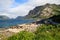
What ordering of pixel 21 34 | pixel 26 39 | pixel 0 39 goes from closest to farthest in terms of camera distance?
pixel 26 39 < pixel 21 34 < pixel 0 39

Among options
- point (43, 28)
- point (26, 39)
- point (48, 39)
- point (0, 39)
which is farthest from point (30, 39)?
point (43, 28)

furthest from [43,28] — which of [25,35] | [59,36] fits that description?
[25,35]

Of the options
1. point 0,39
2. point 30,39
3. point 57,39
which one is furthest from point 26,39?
point 0,39

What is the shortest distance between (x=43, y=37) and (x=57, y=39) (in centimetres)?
152

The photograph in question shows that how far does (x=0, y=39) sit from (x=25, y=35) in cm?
367

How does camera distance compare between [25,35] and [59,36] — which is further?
[59,36]

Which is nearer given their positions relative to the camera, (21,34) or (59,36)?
(21,34)

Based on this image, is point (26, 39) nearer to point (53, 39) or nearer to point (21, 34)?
point (21, 34)

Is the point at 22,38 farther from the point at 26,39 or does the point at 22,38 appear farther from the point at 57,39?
the point at 57,39

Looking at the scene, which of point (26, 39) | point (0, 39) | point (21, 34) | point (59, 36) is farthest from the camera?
point (0, 39)

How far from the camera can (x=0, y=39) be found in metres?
18.7

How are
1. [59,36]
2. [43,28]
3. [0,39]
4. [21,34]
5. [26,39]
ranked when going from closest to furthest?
[26,39] < [21,34] < [59,36] < [0,39] < [43,28]

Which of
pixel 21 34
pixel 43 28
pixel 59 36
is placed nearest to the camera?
pixel 21 34

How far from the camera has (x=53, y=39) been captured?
53.5ft
